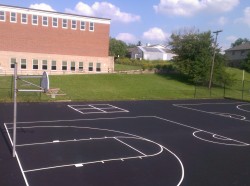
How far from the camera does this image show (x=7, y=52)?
4162 centimetres

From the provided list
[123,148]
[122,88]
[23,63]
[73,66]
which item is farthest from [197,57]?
[123,148]

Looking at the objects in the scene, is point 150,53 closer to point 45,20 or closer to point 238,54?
point 238,54

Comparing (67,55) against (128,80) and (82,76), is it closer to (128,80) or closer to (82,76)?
(82,76)

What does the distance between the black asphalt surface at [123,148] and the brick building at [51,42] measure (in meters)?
23.5

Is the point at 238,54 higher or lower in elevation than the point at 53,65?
higher

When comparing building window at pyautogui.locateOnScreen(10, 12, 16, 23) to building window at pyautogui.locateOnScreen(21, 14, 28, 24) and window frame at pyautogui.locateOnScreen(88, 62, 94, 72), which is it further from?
window frame at pyautogui.locateOnScreen(88, 62, 94, 72)

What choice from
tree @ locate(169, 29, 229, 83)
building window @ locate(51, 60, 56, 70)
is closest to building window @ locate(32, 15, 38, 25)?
building window @ locate(51, 60, 56, 70)

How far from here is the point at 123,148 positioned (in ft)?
38.6

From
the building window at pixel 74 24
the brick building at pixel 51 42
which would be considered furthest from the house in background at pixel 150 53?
the building window at pixel 74 24

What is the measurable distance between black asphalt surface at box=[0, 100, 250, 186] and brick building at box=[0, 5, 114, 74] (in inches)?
924

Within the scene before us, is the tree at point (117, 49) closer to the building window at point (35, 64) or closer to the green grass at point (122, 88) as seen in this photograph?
the green grass at point (122, 88)

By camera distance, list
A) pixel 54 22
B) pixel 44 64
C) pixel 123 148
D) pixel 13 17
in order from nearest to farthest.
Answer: pixel 123 148
pixel 13 17
pixel 54 22
pixel 44 64

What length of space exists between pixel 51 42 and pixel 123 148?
115 ft

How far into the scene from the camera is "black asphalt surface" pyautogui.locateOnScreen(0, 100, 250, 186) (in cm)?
880
